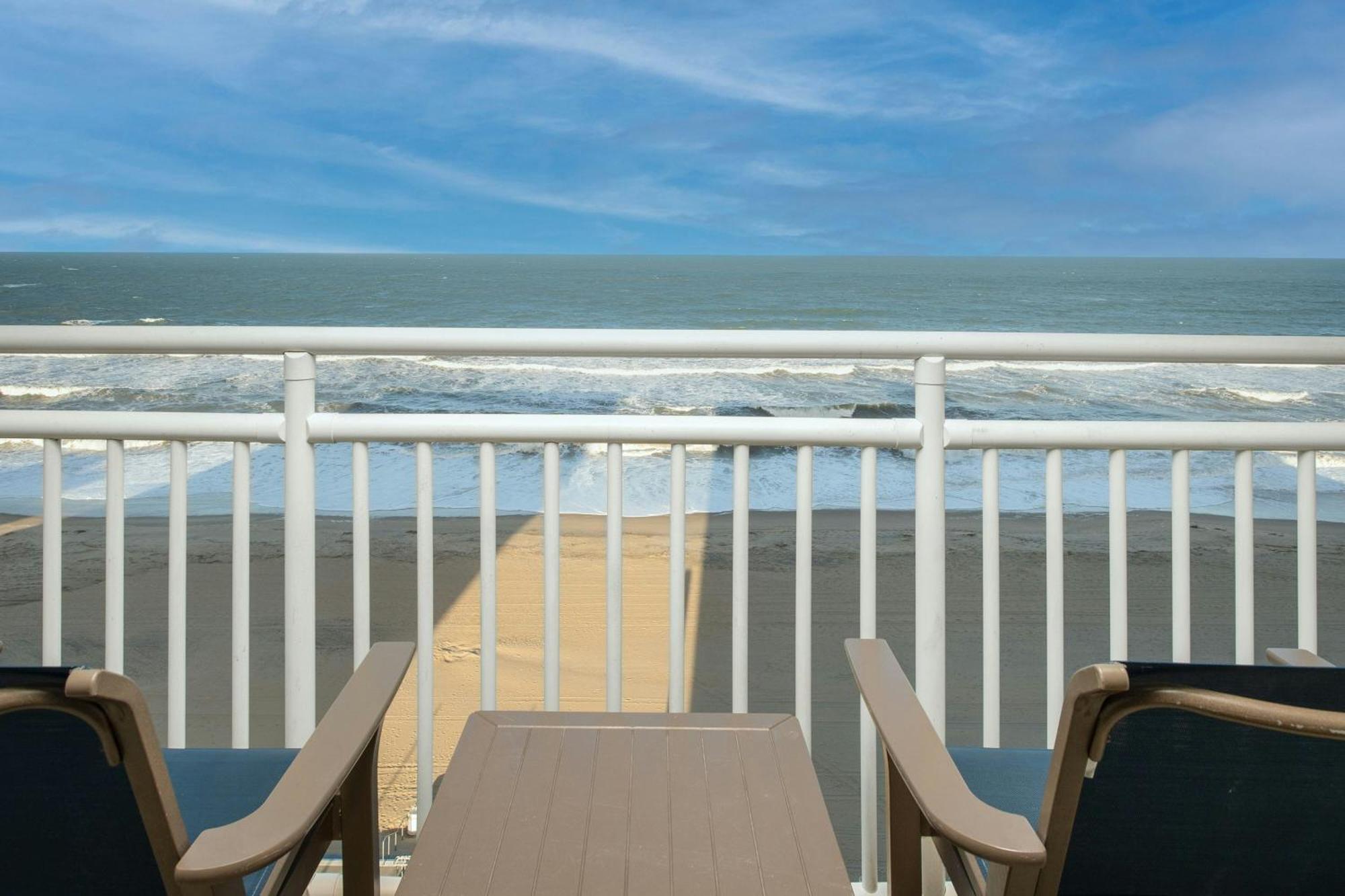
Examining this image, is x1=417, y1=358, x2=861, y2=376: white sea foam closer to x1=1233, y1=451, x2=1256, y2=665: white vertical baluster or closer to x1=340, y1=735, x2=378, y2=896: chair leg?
x1=1233, y1=451, x2=1256, y2=665: white vertical baluster

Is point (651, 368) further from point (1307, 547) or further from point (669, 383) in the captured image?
point (1307, 547)

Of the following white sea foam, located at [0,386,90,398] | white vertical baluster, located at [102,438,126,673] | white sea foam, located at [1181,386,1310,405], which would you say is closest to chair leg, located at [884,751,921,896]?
white vertical baluster, located at [102,438,126,673]

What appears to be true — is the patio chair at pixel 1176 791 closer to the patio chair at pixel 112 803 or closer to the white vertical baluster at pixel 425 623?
the patio chair at pixel 112 803

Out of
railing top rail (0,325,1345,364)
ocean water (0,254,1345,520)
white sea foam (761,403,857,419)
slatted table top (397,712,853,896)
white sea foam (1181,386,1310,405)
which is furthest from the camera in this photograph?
white sea foam (1181,386,1310,405)

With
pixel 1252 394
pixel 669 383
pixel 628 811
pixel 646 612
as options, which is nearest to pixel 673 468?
pixel 628 811

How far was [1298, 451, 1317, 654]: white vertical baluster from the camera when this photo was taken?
152 cm

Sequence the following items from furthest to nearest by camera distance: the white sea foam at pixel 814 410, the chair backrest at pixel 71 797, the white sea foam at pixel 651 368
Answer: the white sea foam at pixel 651 368 → the white sea foam at pixel 814 410 → the chair backrest at pixel 71 797

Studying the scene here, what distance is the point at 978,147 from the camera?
33.2 m

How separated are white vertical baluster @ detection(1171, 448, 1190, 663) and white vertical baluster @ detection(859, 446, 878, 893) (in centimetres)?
46

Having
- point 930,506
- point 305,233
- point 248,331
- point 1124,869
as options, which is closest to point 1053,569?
point 930,506

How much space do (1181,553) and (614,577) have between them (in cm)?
88

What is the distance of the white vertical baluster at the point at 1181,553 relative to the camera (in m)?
1.52

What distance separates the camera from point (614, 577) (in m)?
1.53

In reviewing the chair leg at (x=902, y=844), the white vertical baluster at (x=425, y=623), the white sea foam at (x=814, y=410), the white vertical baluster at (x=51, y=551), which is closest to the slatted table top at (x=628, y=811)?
the chair leg at (x=902, y=844)
